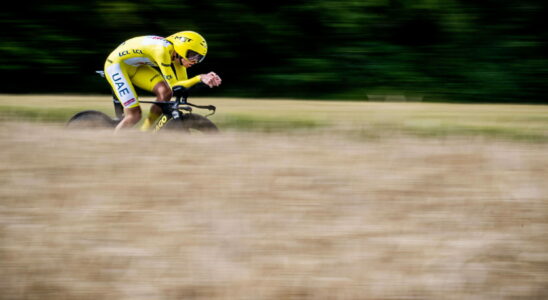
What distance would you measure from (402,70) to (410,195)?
776 cm

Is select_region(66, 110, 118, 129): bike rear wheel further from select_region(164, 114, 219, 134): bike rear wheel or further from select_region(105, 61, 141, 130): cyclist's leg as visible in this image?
select_region(164, 114, 219, 134): bike rear wheel

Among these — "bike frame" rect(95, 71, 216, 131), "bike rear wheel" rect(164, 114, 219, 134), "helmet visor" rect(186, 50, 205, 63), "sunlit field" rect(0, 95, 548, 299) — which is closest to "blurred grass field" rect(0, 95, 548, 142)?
"bike rear wheel" rect(164, 114, 219, 134)

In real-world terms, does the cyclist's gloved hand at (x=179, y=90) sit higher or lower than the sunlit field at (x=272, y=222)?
higher

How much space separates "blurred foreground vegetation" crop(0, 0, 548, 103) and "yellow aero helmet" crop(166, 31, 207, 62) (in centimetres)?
470

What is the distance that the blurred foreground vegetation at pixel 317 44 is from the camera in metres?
11.7

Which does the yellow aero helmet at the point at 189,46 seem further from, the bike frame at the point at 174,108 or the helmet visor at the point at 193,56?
the bike frame at the point at 174,108

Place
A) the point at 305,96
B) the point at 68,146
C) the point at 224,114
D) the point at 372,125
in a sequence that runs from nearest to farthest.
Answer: the point at 68,146
the point at 372,125
the point at 224,114
the point at 305,96

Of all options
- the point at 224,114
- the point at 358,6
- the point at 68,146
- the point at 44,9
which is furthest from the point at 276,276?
the point at 44,9

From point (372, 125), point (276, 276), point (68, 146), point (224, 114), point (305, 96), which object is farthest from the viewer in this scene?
point (305, 96)

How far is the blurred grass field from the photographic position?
6840mm

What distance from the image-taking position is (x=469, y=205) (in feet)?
14.4

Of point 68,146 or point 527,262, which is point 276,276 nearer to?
point 527,262

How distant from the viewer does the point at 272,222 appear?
4.32m

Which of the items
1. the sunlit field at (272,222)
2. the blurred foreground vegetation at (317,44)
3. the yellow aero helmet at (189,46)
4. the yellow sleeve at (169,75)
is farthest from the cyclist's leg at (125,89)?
the blurred foreground vegetation at (317,44)
